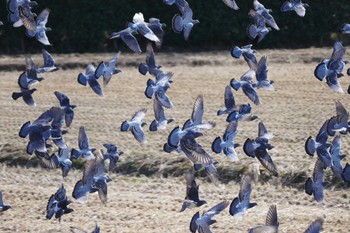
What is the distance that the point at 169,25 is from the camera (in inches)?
550

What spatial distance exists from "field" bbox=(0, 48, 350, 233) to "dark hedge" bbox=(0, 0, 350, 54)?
1995 millimetres

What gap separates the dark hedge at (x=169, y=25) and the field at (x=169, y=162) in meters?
1.99

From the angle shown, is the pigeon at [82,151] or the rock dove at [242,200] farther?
the pigeon at [82,151]

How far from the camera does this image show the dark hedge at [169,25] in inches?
547

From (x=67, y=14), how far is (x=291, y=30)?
316 cm

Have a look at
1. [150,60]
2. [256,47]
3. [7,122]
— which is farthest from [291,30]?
[150,60]

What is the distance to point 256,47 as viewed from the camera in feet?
45.0

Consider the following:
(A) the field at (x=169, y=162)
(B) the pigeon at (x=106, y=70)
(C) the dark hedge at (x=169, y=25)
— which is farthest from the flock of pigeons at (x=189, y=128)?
(C) the dark hedge at (x=169, y=25)

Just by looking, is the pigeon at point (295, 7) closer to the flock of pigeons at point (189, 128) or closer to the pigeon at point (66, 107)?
the flock of pigeons at point (189, 128)

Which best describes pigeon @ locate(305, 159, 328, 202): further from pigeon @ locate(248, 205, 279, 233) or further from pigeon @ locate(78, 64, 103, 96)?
pigeon @ locate(78, 64, 103, 96)

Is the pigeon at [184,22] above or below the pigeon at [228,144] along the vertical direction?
above

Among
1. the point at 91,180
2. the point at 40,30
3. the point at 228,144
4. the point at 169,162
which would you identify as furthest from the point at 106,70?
the point at 169,162

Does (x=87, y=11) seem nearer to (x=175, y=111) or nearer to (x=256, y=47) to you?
(x=256, y=47)

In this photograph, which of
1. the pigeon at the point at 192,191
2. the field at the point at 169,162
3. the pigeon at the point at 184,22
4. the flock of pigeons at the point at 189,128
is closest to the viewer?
the flock of pigeons at the point at 189,128
